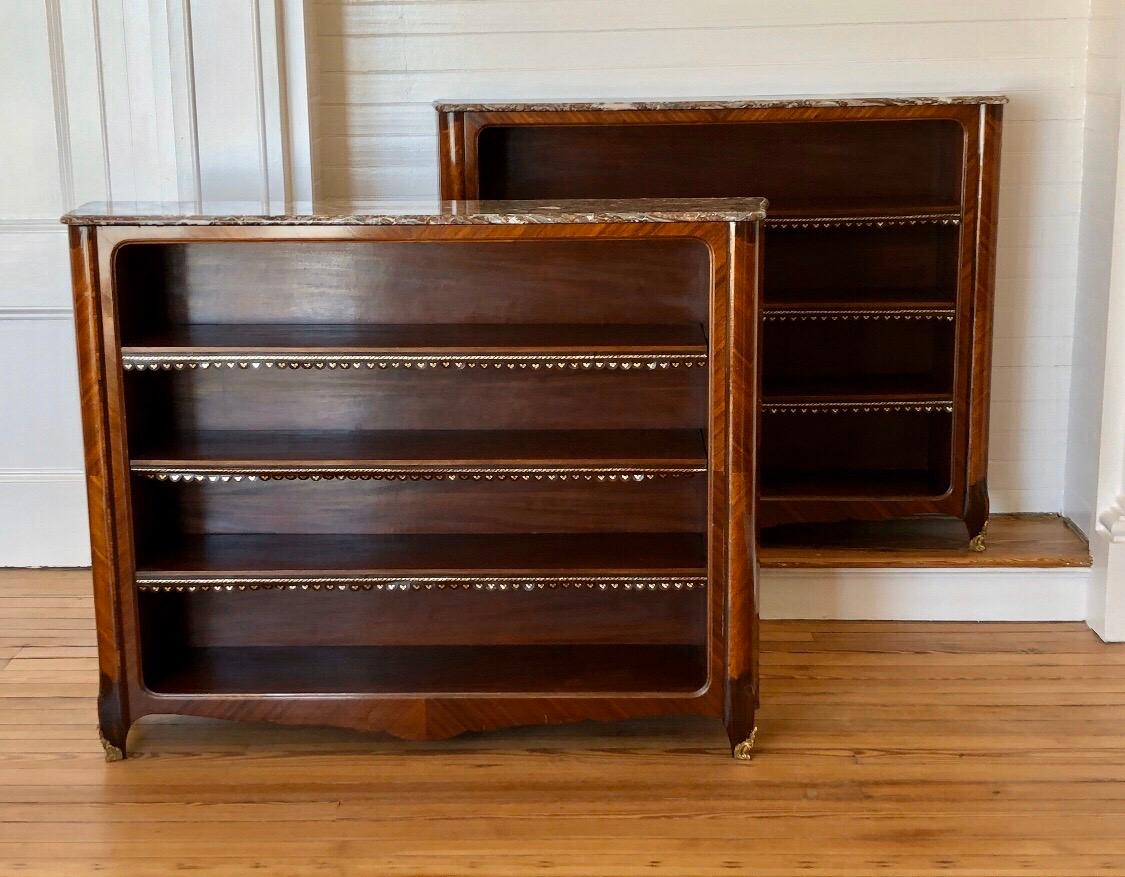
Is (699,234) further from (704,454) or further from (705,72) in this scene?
(705,72)

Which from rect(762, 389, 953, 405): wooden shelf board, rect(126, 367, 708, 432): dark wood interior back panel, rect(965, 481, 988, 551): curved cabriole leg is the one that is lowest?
rect(965, 481, 988, 551): curved cabriole leg

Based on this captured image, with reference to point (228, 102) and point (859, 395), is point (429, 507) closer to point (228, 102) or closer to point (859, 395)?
point (859, 395)

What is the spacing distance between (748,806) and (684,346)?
3.08 ft

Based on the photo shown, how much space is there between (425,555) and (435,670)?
0.26m

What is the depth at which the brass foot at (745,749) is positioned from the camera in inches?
125

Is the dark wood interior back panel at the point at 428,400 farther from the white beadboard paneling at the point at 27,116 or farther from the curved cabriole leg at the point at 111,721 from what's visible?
the white beadboard paneling at the point at 27,116

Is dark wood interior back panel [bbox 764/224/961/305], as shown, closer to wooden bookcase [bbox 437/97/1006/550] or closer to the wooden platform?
wooden bookcase [bbox 437/97/1006/550]

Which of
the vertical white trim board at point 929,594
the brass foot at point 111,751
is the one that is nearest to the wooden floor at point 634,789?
the brass foot at point 111,751

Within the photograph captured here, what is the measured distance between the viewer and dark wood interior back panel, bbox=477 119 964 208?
416cm

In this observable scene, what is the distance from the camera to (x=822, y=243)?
13.8 ft

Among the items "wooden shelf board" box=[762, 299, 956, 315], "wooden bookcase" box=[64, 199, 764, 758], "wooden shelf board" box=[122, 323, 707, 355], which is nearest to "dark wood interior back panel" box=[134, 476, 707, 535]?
"wooden bookcase" box=[64, 199, 764, 758]

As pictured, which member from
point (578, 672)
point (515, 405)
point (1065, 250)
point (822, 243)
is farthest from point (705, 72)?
point (578, 672)

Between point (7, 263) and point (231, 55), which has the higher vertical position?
point (231, 55)

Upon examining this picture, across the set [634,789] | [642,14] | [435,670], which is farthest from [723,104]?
[634,789]
